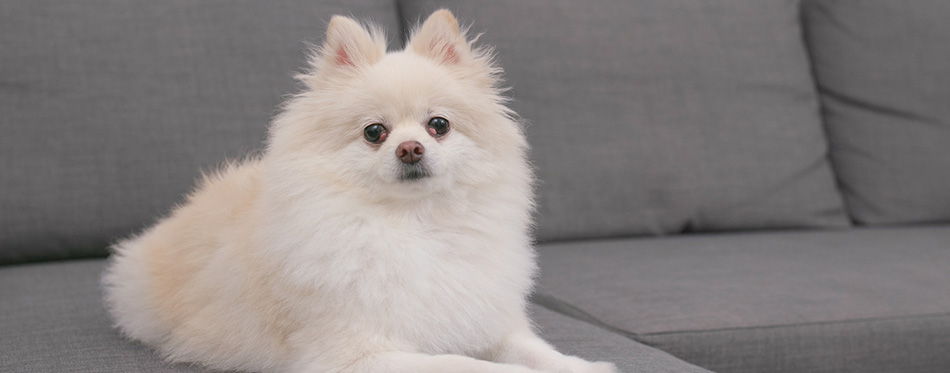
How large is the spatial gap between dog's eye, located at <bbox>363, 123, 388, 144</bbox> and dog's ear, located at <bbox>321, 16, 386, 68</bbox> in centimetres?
12

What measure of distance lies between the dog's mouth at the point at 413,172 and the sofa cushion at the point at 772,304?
1.76ft

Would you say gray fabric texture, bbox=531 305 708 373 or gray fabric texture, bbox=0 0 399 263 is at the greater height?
gray fabric texture, bbox=0 0 399 263

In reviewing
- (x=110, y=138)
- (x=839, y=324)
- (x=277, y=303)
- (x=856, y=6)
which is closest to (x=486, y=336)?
(x=277, y=303)

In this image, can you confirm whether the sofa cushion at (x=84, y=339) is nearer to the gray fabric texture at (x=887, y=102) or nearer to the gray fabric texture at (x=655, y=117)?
the gray fabric texture at (x=655, y=117)

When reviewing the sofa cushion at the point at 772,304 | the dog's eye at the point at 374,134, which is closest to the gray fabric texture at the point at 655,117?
the sofa cushion at the point at 772,304

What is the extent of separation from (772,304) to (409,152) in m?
0.82

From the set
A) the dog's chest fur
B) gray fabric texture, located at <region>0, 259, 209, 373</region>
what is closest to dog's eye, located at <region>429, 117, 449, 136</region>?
the dog's chest fur

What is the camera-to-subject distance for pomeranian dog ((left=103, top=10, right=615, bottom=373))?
1117 millimetres

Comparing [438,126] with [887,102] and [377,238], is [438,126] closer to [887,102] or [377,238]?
[377,238]

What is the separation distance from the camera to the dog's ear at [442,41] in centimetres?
129

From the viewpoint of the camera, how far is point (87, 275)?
185 centimetres

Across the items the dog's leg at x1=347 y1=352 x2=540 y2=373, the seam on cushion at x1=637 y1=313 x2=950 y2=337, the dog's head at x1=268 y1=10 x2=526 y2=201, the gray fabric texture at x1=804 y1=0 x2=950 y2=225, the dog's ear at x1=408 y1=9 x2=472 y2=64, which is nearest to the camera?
the dog's leg at x1=347 y1=352 x2=540 y2=373

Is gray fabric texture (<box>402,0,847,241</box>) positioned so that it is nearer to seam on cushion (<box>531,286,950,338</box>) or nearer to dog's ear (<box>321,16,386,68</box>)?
seam on cushion (<box>531,286,950,338</box>)

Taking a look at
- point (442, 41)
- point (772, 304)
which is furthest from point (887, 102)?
point (442, 41)
